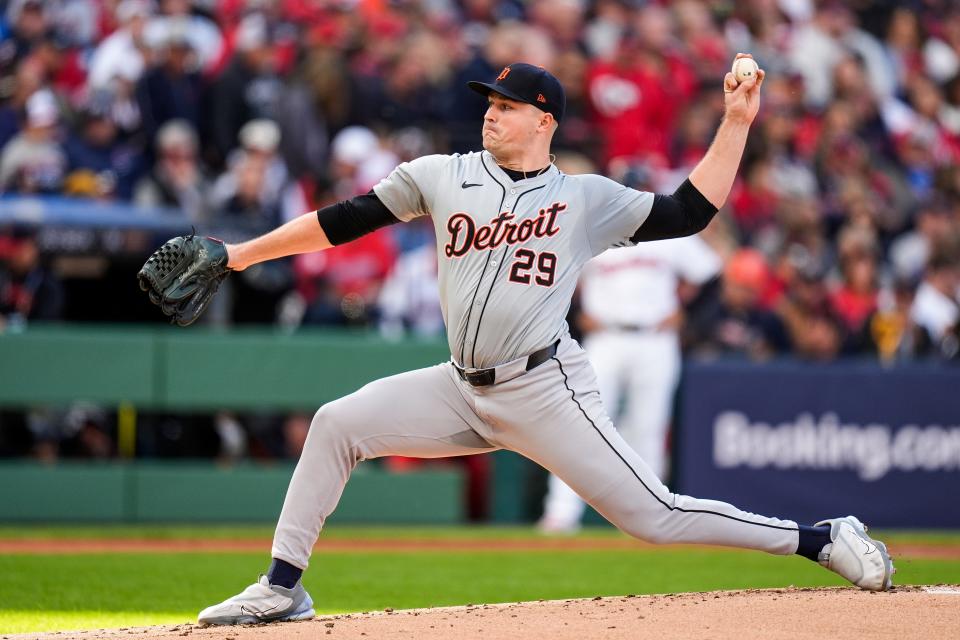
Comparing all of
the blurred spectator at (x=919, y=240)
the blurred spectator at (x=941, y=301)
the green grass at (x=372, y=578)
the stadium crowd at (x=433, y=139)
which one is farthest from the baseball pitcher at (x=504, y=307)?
the blurred spectator at (x=919, y=240)

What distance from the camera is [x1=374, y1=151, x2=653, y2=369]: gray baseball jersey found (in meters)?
4.95

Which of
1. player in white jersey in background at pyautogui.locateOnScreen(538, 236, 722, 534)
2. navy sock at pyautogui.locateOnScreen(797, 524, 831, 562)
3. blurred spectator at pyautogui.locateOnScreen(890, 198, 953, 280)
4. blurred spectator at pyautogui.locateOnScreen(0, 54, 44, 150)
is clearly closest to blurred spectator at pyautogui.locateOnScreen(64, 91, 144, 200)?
blurred spectator at pyautogui.locateOnScreen(0, 54, 44, 150)

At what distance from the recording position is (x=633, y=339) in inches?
398

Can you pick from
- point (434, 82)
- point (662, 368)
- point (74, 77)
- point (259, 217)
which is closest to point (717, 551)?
point (662, 368)

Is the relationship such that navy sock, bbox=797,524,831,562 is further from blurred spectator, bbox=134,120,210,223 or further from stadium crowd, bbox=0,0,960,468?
blurred spectator, bbox=134,120,210,223

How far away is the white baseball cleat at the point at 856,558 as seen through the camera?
5250 mm

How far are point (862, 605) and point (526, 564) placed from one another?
328cm

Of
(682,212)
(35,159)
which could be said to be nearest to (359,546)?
(35,159)

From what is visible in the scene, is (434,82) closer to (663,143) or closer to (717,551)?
(663,143)

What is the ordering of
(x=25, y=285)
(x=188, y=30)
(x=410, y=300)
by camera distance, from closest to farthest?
1. (x=25, y=285)
2. (x=410, y=300)
3. (x=188, y=30)

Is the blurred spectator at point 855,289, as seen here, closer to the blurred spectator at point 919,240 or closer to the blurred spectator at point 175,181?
the blurred spectator at point 919,240

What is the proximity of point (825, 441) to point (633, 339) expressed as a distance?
1.70 metres

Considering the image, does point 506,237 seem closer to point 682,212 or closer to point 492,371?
point 492,371

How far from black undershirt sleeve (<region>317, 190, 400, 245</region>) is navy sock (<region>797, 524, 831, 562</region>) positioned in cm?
184
